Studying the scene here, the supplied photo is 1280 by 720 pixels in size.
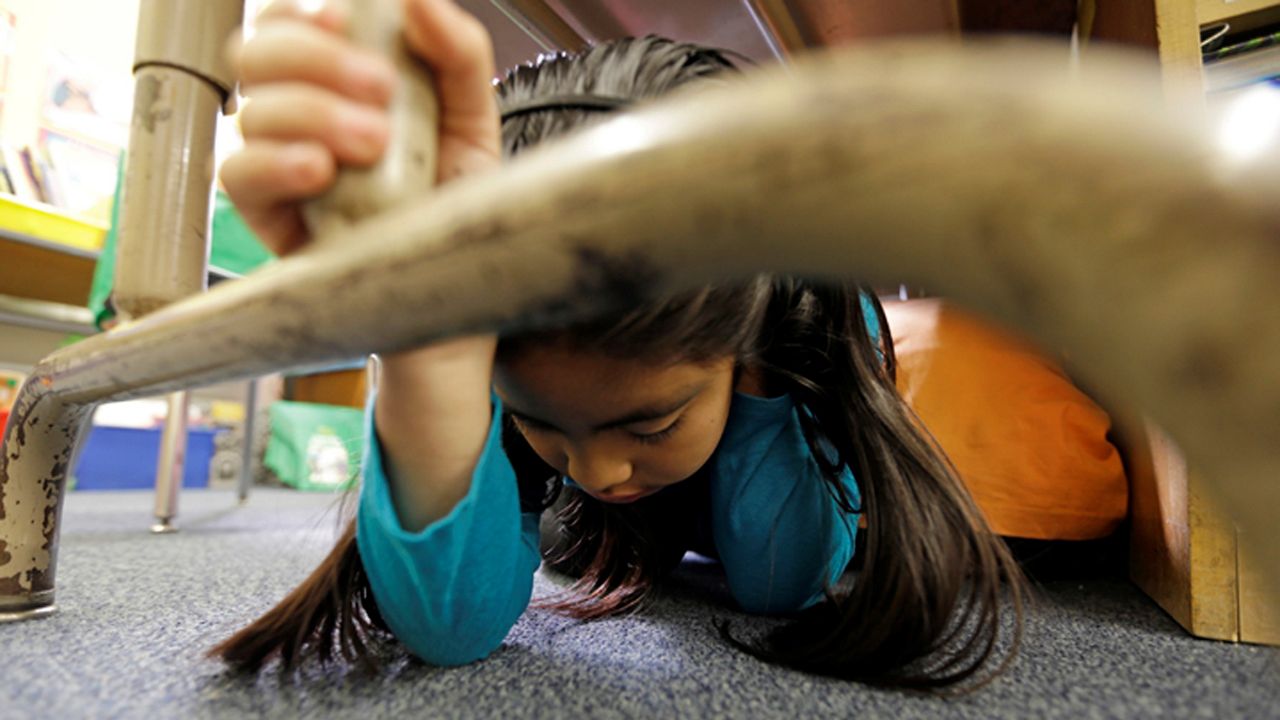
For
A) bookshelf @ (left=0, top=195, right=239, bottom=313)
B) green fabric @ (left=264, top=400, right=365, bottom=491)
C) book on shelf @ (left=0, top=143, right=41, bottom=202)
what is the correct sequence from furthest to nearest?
green fabric @ (left=264, top=400, right=365, bottom=491) → book on shelf @ (left=0, top=143, right=41, bottom=202) → bookshelf @ (left=0, top=195, right=239, bottom=313)

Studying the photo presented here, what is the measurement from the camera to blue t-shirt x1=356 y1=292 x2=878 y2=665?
14.2 inches

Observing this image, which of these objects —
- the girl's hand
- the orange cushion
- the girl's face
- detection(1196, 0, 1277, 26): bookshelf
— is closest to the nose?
the girl's face

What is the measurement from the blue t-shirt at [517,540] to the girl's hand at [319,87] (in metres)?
0.17

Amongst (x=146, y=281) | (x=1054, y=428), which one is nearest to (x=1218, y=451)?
(x=146, y=281)

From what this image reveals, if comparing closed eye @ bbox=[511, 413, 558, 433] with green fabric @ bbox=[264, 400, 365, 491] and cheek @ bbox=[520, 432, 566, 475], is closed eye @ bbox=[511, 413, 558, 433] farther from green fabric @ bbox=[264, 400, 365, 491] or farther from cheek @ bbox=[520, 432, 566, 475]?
green fabric @ bbox=[264, 400, 365, 491]

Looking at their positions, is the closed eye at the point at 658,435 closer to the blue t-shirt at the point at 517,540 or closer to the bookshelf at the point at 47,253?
the blue t-shirt at the point at 517,540

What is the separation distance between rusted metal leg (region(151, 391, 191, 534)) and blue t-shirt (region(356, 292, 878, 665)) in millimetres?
757

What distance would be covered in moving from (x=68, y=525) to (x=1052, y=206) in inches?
53.6

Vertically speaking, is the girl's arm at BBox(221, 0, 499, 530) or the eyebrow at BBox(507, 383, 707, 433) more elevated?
the girl's arm at BBox(221, 0, 499, 530)

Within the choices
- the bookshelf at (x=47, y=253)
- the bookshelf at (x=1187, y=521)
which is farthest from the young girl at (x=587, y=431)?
the bookshelf at (x=47, y=253)

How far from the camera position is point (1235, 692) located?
1.18ft

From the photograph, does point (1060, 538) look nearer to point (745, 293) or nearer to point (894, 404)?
point (894, 404)

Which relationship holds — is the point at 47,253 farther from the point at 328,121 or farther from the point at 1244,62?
the point at 1244,62

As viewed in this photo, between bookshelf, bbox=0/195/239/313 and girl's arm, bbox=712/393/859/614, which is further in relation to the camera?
bookshelf, bbox=0/195/239/313
